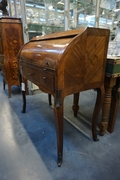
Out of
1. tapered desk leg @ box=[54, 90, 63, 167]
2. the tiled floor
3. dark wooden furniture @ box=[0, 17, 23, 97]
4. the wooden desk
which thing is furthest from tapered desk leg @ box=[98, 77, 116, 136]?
dark wooden furniture @ box=[0, 17, 23, 97]

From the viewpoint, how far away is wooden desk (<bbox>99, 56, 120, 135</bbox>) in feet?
3.29

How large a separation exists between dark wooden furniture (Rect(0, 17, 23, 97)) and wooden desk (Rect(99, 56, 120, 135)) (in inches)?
68.4

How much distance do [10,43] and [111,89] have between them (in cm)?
188

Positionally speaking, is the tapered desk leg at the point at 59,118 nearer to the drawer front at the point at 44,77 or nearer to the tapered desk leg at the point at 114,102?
the drawer front at the point at 44,77

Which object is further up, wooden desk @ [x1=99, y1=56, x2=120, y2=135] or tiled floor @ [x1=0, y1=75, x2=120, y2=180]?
wooden desk @ [x1=99, y1=56, x2=120, y2=135]

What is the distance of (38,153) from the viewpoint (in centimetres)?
113

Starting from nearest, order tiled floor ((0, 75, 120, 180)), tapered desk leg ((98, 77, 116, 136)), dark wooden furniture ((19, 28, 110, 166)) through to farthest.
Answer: dark wooden furniture ((19, 28, 110, 166)), tiled floor ((0, 75, 120, 180)), tapered desk leg ((98, 77, 116, 136))

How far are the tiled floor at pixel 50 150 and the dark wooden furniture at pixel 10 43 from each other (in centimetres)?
82

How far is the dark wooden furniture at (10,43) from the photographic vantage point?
2.07 m

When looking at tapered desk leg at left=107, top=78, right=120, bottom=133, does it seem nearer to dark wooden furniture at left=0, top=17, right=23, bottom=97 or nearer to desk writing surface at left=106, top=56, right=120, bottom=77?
desk writing surface at left=106, top=56, right=120, bottom=77

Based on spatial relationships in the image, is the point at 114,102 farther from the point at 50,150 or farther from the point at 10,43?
the point at 10,43

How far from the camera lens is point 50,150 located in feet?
3.81

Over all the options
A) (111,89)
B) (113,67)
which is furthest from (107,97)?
(113,67)

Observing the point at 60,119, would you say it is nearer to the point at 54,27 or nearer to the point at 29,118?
the point at 29,118
